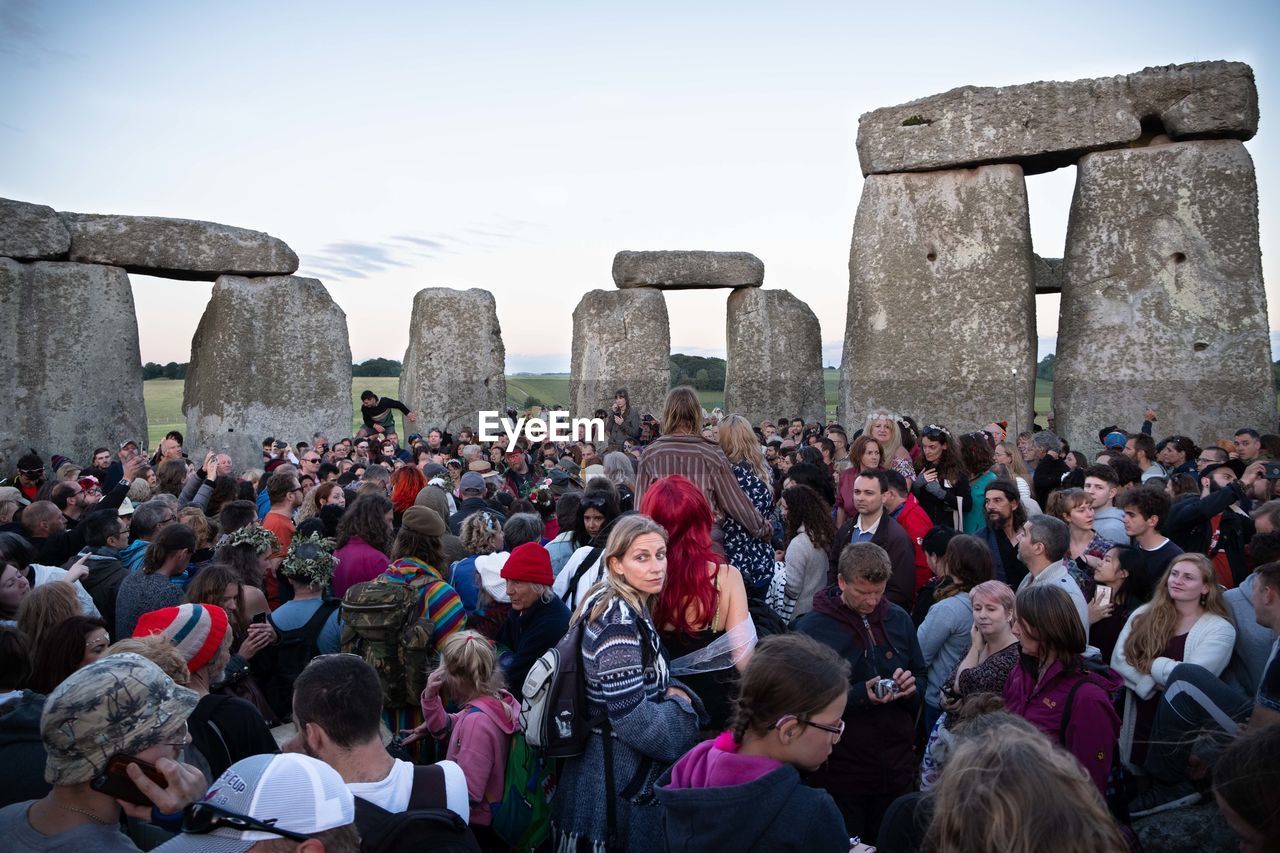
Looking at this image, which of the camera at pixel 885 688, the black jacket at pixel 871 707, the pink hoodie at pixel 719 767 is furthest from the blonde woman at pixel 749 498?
the pink hoodie at pixel 719 767

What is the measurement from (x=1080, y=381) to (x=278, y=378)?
9.58 meters

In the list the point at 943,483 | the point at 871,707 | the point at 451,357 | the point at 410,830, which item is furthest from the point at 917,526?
the point at 451,357

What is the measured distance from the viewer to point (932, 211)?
1172 centimetres

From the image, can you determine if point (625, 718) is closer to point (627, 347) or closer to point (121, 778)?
point (121, 778)

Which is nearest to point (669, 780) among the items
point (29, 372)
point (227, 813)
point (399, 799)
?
point (399, 799)

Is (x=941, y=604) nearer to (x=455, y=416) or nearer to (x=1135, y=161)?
(x=1135, y=161)

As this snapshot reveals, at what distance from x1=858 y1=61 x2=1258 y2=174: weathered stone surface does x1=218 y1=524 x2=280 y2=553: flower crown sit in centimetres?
902

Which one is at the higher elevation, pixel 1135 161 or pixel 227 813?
pixel 1135 161

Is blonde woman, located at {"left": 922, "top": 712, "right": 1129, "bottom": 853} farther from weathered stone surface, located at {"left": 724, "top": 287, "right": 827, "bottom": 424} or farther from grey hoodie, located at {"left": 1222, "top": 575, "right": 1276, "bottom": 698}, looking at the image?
weathered stone surface, located at {"left": 724, "top": 287, "right": 827, "bottom": 424}

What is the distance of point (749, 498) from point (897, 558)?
716 mm

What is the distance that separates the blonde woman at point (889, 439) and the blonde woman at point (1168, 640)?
2.84m

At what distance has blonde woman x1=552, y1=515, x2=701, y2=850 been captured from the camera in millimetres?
2799

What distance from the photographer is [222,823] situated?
182 cm

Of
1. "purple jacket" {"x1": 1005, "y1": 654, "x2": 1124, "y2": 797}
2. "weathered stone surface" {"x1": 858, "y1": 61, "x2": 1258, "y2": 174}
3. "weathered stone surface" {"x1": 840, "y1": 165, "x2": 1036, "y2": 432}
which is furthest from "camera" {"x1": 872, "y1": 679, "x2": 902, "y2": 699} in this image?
"weathered stone surface" {"x1": 858, "y1": 61, "x2": 1258, "y2": 174}
